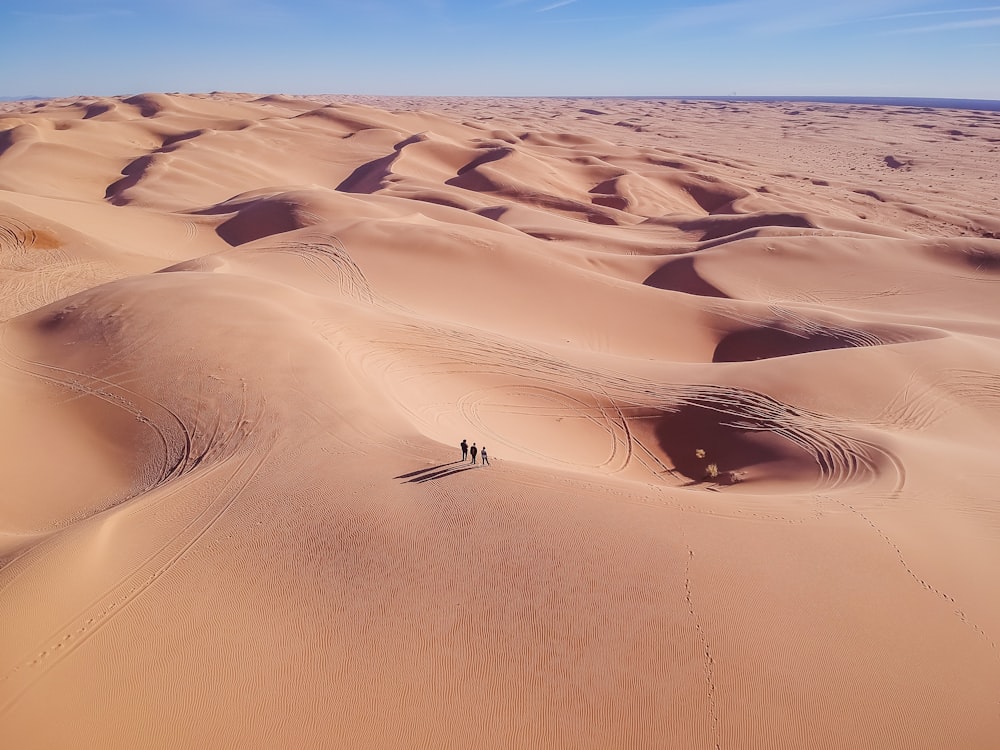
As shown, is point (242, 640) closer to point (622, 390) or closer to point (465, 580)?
point (465, 580)

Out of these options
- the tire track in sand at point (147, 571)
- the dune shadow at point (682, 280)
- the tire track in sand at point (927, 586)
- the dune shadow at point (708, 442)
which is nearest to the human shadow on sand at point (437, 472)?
the tire track in sand at point (147, 571)

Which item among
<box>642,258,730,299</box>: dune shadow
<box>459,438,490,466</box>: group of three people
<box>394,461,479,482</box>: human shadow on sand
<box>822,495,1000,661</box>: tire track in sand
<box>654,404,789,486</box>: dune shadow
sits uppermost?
<box>822,495,1000,661</box>: tire track in sand

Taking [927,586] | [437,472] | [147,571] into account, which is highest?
[927,586]

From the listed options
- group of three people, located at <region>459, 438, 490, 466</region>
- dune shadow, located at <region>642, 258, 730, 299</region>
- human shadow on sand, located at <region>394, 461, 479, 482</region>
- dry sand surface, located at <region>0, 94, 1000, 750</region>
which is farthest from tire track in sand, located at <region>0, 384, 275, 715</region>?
dune shadow, located at <region>642, 258, 730, 299</region>

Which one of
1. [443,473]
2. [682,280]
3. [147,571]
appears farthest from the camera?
[682,280]

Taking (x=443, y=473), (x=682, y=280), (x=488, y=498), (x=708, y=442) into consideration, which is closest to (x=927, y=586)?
(x=708, y=442)

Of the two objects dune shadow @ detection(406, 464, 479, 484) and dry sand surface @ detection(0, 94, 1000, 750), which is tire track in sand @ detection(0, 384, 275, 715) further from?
dune shadow @ detection(406, 464, 479, 484)

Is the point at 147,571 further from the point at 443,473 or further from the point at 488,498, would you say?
the point at 488,498

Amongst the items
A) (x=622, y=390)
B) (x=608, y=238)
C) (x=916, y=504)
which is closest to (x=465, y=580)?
(x=916, y=504)

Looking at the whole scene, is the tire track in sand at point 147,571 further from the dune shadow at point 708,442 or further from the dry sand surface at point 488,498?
the dune shadow at point 708,442
